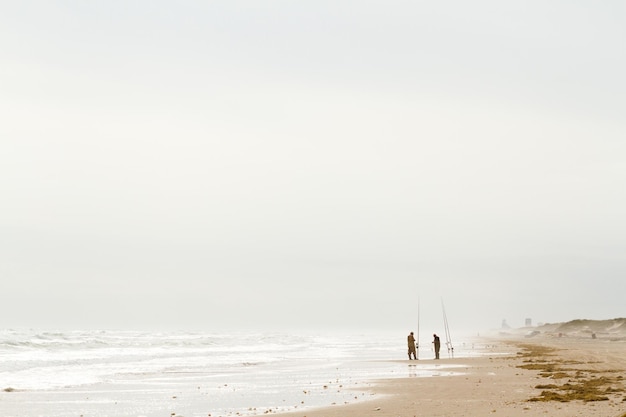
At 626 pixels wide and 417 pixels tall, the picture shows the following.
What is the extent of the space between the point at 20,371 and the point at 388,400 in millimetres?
19052

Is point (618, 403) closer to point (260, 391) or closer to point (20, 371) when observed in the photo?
point (260, 391)

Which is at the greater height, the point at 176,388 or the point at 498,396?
the point at 176,388

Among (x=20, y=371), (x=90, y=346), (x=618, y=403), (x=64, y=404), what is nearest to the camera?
(x=618, y=403)

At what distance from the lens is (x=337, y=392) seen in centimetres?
1880

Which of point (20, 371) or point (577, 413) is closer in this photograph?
point (577, 413)

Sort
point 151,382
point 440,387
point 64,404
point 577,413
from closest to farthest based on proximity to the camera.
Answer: point 577,413 → point 64,404 → point 440,387 → point 151,382

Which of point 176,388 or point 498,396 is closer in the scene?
point 498,396

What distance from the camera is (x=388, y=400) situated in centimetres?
1628

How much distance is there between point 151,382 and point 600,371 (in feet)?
46.5

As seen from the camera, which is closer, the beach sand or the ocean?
the beach sand

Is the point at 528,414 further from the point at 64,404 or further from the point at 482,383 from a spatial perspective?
the point at 64,404

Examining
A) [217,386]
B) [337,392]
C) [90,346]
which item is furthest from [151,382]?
[90,346]

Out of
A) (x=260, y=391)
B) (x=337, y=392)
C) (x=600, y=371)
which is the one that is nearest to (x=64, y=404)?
(x=260, y=391)

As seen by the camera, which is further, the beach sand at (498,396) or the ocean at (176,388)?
the ocean at (176,388)
